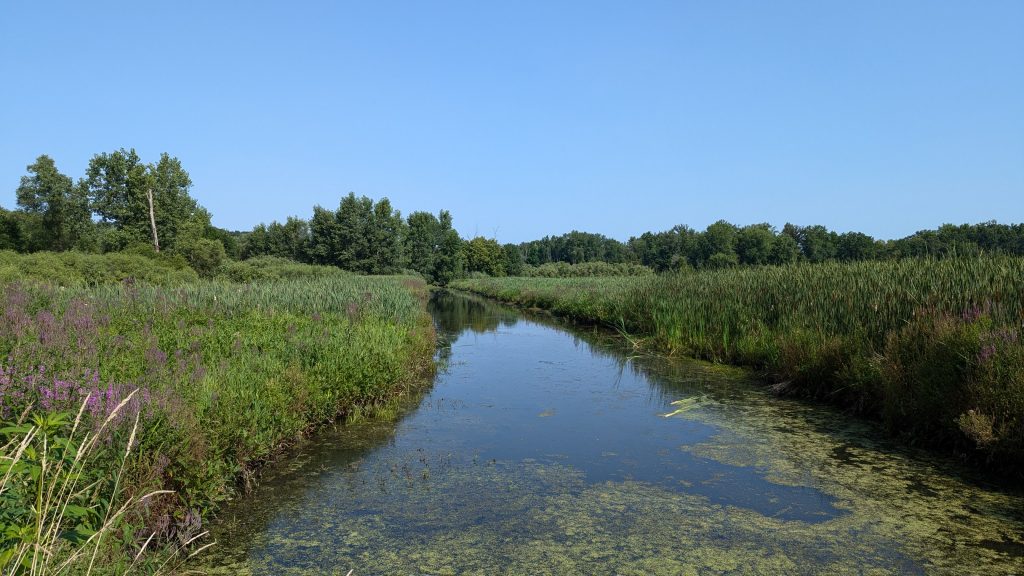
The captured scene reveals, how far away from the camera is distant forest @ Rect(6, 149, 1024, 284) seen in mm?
34625

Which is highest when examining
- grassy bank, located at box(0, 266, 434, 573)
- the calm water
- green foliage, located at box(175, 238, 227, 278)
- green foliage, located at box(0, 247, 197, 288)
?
green foliage, located at box(175, 238, 227, 278)

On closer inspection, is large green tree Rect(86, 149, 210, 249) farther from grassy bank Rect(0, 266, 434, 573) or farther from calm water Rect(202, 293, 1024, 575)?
calm water Rect(202, 293, 1024, 575)

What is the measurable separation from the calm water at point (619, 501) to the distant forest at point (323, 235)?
199 inches

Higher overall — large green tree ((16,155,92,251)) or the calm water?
large green tree ((16,155,92,251))

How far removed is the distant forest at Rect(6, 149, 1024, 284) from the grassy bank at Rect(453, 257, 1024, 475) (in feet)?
5.03

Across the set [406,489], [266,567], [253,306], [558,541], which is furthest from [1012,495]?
[253,306]

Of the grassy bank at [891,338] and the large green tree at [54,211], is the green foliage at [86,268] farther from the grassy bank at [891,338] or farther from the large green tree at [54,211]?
the large green tree at [54,211]

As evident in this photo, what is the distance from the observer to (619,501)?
16.2ft

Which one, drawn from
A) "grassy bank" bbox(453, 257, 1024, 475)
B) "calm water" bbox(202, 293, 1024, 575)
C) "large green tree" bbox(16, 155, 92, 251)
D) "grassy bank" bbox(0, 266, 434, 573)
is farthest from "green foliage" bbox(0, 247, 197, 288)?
"large green tree" bbox(16, 155, 92, 251)

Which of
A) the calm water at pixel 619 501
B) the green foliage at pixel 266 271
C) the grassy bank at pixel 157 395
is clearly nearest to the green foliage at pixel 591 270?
the green foliage at pixel 266 271

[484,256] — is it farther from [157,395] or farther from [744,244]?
[157,395]

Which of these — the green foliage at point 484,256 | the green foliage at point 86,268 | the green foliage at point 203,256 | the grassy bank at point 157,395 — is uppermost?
the green foliage at point 484,256

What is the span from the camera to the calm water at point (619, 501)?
12.8 feet

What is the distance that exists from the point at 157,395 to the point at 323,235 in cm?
4942
